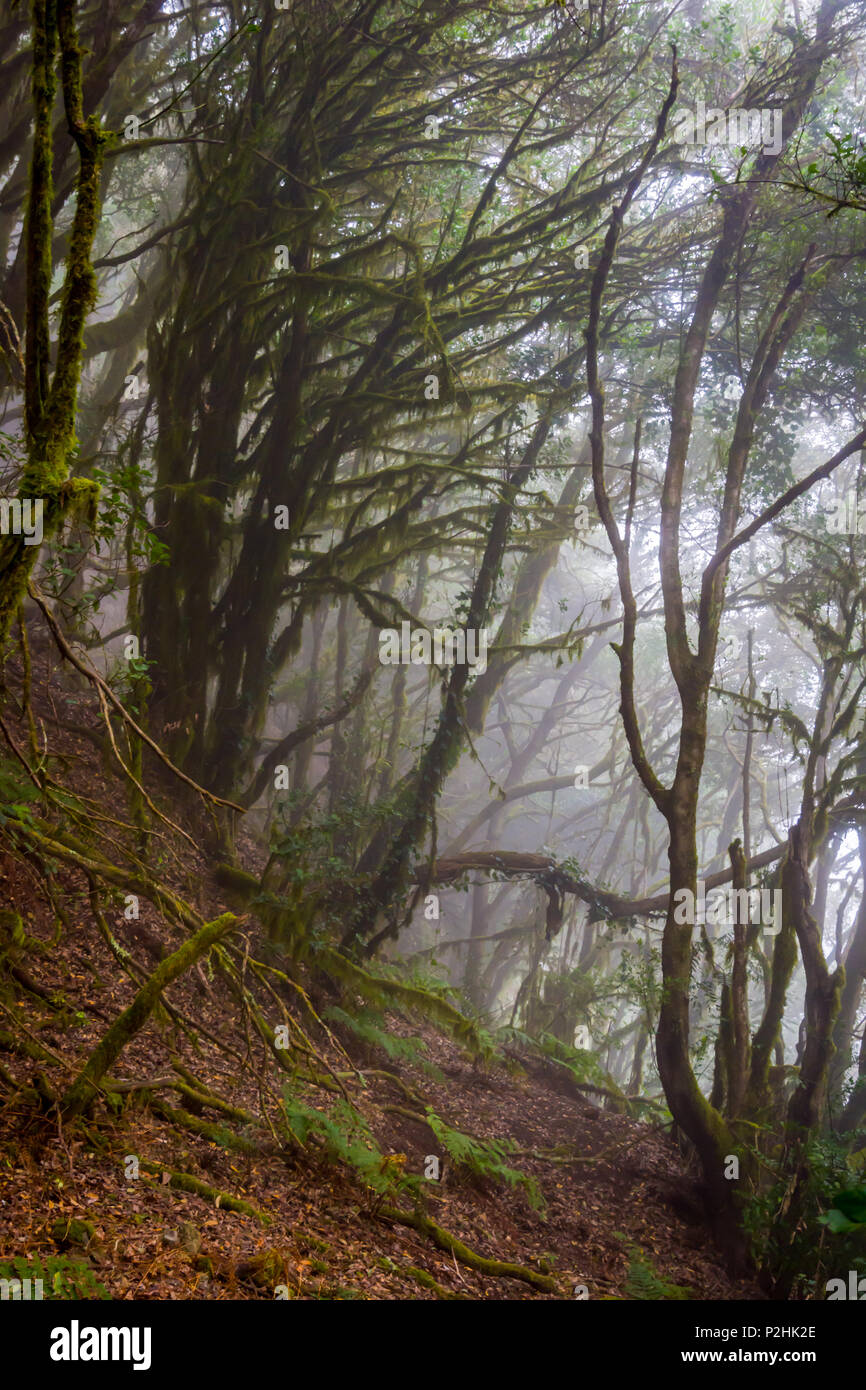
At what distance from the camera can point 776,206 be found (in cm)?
991

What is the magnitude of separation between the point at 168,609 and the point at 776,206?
7955 mm

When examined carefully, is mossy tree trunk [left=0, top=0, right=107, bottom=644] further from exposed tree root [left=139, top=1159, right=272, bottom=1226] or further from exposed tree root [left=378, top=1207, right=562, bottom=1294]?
exposed tree root [left=378, top=1207, right=562, bottom=1294]

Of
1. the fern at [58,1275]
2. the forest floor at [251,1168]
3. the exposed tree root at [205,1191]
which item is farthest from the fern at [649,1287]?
the fern at [58,1275]

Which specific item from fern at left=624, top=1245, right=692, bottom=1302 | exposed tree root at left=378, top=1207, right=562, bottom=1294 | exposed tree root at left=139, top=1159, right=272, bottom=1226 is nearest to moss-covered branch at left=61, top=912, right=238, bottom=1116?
exposed tree root at left=139, top=1159, right=272, bottom=1226

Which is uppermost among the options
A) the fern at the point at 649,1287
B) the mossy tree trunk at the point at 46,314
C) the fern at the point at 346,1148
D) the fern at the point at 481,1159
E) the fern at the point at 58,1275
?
A: the mossy tree trunk at the point at 46,314

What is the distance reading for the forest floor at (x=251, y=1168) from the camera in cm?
371

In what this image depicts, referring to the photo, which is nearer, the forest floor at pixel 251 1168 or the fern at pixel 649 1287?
the forest floor at pixel 251 1168

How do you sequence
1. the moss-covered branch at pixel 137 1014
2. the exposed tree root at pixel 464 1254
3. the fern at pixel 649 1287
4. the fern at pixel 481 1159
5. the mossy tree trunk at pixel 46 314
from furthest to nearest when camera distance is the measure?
the fern at pixel 481 1159
the fern at pixel 649 1287
the exposed tree root at pixel 464 1254
the moss-covered branch at pixel 137 1014
the mossy tree trunk at pixel 46 314

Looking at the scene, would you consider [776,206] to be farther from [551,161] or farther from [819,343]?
[551,161]

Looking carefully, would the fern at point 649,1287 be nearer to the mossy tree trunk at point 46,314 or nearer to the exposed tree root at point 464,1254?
the exposed tree root at point 464,1254

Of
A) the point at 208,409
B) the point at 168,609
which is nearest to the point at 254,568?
the point at 168,609

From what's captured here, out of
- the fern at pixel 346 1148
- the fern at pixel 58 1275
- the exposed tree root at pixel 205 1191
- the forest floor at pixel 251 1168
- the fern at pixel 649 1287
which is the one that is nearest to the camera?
the fern at pixel 58 1275

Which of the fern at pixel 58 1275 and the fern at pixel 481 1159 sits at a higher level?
the fern at pixel 58 1275

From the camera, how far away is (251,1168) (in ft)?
16.1
